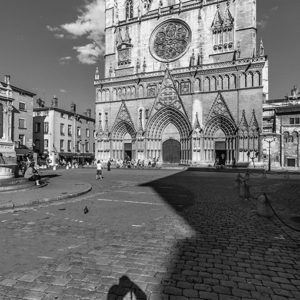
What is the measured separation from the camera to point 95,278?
12.8ft

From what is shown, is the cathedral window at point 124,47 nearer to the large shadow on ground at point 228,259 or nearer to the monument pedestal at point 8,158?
the monument pedestal at point 8,158

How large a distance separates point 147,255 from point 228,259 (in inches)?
58.2

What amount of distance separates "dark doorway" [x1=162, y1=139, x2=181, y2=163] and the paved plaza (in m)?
30.7

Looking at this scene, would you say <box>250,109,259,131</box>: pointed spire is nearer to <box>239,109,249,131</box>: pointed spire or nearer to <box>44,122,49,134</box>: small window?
<box>239,109,249,131</box>: pointed spire

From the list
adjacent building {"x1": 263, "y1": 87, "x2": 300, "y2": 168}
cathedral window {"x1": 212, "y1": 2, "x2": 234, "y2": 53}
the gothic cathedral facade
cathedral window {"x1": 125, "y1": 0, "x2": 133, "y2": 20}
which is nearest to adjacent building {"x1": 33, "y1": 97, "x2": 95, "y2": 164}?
the gothic cathedral facade

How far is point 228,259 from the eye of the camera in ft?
15.4

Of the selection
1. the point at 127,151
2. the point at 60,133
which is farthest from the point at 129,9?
the point at 60,133

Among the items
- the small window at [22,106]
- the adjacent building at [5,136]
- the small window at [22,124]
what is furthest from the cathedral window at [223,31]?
the small window at [22,124]

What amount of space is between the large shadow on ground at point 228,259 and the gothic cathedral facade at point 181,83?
2764cm

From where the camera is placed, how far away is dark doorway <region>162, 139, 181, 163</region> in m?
39.5

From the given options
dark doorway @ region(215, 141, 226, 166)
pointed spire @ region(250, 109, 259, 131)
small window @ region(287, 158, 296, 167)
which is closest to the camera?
pointed spire @ region(250, 109, 259, 131)

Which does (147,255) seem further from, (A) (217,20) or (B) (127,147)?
(A) (217,20)

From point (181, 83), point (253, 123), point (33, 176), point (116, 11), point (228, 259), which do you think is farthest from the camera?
point (116, 11)

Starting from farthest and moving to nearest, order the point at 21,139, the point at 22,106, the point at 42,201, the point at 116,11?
the point at 116,11 < the point at 21,139 < the point at 22,106 < the point at 42,201
